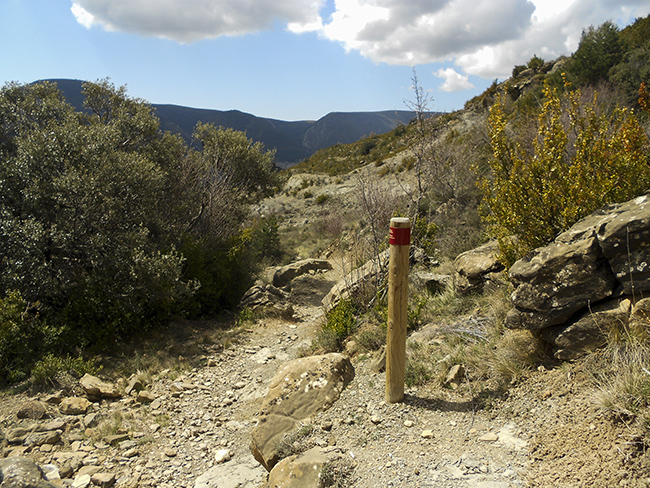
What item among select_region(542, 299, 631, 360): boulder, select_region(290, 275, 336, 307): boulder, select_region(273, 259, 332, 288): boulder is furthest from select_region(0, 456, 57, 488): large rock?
select_region(273, 259, 332, 288): boulder

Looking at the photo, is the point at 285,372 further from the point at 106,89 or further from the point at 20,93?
the point at 106,89

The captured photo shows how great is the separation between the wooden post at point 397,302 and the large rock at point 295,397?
81 cm

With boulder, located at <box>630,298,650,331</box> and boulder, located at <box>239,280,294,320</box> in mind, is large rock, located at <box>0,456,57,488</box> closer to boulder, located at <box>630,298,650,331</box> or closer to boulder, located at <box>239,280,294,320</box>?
boulder, located at <box>630,298,650,331</box>

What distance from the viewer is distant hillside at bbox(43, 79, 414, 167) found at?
90750 millimetres

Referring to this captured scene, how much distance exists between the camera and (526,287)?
4.02 meters

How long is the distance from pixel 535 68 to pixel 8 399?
3607 cm

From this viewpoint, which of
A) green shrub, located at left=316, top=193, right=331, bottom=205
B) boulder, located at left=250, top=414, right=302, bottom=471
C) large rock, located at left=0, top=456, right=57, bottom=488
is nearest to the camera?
large rock, located at left=0, top=456, right=57, bottom=488

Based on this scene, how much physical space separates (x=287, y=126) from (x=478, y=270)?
12481cm

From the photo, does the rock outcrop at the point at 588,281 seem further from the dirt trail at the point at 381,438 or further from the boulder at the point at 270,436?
the boulder at the point at 270,436

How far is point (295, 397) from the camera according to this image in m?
4.55

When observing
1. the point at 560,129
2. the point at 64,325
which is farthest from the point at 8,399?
the point at 560,129

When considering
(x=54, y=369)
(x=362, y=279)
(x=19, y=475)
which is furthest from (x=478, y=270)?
(x=54, y=369)

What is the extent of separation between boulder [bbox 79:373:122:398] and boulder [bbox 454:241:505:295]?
5.41m

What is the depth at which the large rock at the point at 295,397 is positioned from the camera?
164 inches
